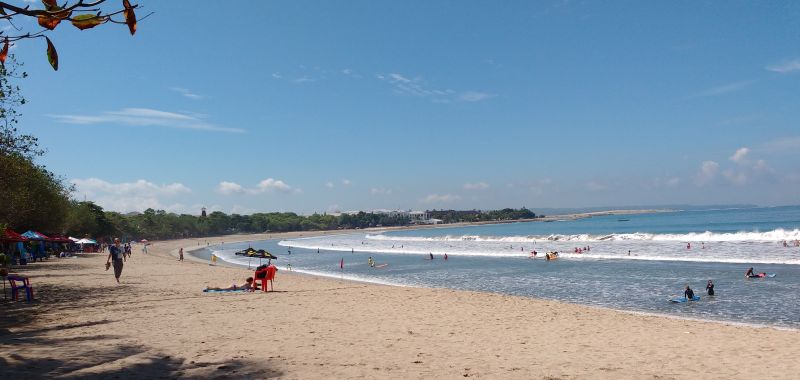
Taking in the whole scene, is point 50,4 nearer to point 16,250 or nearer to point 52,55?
point 52,55

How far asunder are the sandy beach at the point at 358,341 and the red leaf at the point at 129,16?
15.1ft

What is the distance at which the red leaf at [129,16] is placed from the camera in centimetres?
330

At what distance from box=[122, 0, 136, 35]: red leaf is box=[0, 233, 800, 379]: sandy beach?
4591mm

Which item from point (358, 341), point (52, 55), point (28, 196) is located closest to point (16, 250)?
point (28, 196)

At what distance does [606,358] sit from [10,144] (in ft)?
69.8

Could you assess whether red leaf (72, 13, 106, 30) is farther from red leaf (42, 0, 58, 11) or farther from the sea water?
the sea water

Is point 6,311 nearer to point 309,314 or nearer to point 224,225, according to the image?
point 309,314

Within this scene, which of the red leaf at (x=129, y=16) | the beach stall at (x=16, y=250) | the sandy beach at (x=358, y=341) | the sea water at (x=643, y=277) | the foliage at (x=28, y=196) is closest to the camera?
the red leaf at (x=129, y=16)

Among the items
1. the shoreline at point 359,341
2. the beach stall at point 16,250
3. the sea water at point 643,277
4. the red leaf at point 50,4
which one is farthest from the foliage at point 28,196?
the red leaf at point 50,4

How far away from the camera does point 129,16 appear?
342 cm

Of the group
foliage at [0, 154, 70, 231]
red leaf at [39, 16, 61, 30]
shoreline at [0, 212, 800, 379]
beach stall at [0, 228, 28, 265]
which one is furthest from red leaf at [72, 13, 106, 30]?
beach stall at [0, 228, 28, 265]

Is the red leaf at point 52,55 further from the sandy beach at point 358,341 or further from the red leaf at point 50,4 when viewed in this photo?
the sandy beach at point 358,341

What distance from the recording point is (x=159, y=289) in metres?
18.1

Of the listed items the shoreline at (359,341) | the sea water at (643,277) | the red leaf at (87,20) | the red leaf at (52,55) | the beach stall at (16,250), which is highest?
the red leaf at (87,20)
